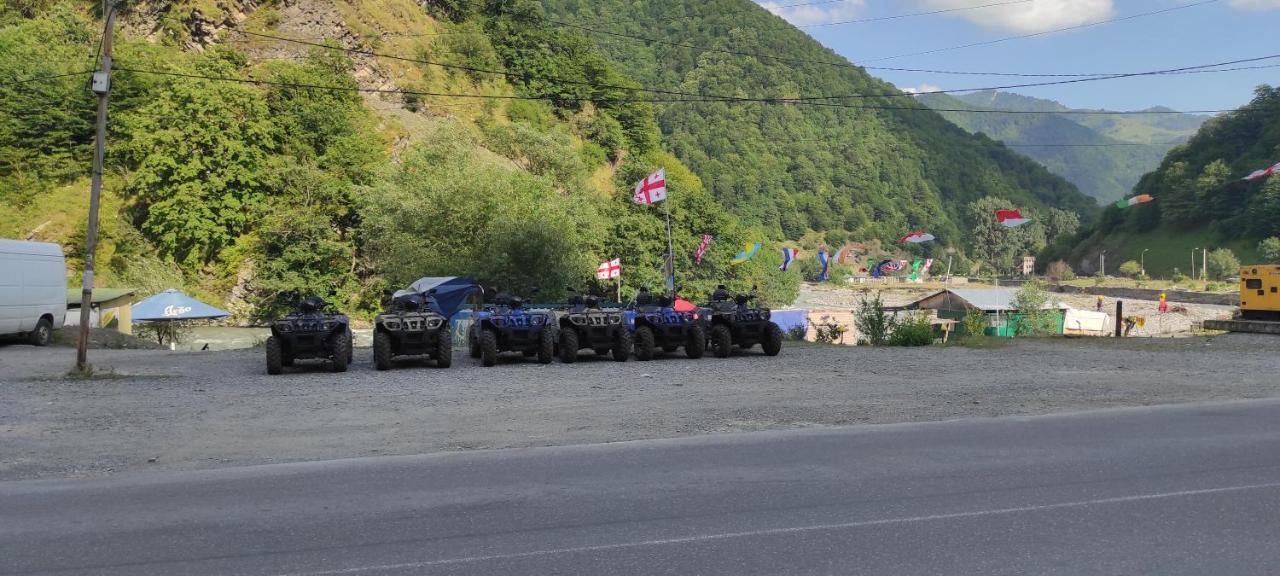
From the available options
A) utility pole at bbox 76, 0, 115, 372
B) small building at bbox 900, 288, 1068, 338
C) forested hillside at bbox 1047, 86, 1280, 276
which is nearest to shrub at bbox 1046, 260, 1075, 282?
forested hillside at bbox 1047, 86, 1280, 276

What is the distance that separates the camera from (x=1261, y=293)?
107ft

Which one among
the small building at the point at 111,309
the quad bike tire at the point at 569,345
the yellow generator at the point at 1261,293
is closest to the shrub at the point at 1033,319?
the yellow generator at the point at 1261,293

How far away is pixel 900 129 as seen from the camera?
19838 centimetres

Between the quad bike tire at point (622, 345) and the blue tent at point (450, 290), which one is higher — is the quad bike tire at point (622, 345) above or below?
below

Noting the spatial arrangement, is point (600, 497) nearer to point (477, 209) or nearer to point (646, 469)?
point (646, 469)

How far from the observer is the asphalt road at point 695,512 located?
564 centimetres

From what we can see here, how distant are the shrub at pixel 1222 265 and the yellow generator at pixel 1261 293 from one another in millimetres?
83222

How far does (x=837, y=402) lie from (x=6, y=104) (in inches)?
2587

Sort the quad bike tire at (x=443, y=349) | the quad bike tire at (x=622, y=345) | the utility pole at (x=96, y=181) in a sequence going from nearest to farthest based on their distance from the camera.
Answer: the utility pole at (x=96, y=181), the quad bike tire at (x=443, y=349), the quad bike tire at (x=622, y=345)

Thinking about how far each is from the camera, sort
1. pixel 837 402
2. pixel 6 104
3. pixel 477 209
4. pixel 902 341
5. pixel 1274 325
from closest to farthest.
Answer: pixel 837 402, pixel 902 341, pixel 1274 325, pixel 477 209, pixel 6 104

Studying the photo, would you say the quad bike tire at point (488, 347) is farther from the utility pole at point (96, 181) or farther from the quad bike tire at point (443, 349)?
the utility pole at point (96, 181)

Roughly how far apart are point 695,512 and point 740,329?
590 inches

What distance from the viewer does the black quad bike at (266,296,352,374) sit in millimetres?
18266

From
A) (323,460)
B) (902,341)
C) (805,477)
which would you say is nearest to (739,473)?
(805,477)
